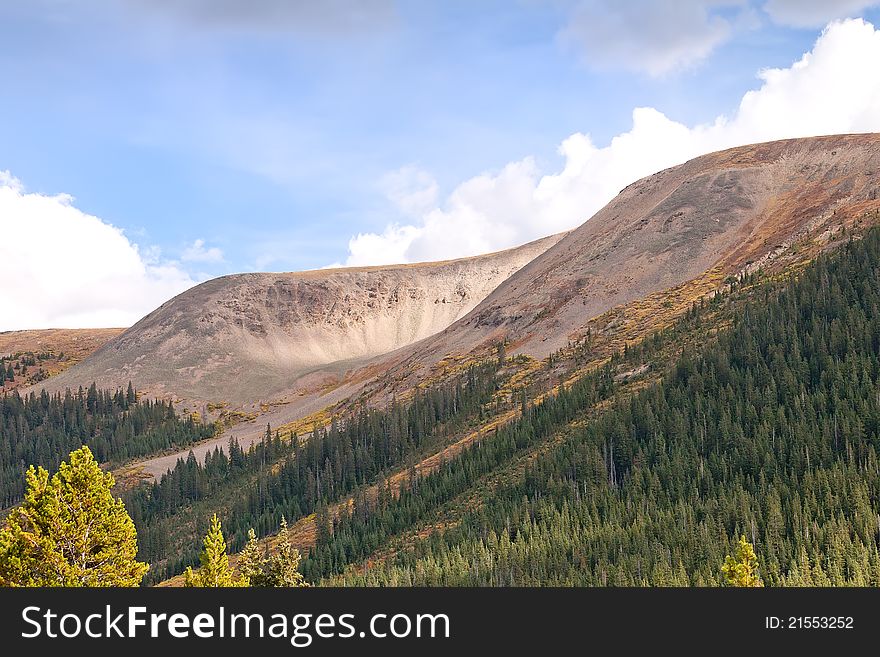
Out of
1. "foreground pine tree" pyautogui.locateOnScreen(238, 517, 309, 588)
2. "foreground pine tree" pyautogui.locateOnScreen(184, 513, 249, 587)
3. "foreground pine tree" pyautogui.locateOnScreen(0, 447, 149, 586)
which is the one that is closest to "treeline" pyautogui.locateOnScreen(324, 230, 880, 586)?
"foreground pine tree" pyautogui.locateOnScreen(238, 517, 309, 588)

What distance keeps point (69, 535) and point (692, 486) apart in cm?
13203

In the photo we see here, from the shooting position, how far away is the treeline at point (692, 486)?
118688 millimetres

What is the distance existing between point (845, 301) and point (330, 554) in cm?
13919

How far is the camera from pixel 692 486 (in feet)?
496

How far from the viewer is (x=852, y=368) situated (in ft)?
548

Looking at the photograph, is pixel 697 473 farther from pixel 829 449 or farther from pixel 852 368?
pixel 852 368

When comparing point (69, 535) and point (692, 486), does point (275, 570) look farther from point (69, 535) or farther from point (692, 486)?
point (692, 486)

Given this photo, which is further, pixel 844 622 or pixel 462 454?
→ pixel 462 454

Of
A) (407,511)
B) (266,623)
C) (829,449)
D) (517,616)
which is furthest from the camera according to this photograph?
(407,511)

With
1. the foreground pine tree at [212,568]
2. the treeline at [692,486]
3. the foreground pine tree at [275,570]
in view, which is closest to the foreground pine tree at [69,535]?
the foreground pine tree at [212,568]

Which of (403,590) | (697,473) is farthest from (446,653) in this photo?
(697,473)

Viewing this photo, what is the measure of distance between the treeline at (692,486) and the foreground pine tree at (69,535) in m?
85.2

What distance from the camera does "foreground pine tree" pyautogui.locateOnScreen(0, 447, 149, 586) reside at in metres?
38.8

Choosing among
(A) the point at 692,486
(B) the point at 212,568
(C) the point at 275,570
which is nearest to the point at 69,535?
(B) the point at 212,568
